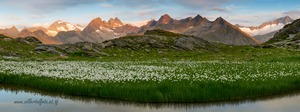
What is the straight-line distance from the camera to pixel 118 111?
17.4m

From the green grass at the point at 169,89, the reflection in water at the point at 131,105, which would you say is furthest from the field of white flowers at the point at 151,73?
the reflection in water at the point at 131,105

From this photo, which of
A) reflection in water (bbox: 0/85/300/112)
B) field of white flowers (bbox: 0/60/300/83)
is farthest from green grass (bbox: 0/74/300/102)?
field of white flowers (bbox: 0/60/300/83)

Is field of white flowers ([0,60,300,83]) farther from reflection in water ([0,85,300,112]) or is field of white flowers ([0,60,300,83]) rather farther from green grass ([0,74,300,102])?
reflection in water ([0,85,300,112])

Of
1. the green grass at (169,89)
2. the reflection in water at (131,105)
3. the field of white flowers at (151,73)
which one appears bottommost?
the reflection in water at (131,105)

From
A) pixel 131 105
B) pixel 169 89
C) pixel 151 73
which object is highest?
pixel 151 73

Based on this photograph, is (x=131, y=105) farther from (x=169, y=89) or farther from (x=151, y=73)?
(x=151, y=73)

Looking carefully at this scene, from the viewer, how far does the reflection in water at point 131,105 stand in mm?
17844

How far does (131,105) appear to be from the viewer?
1853 centimetres

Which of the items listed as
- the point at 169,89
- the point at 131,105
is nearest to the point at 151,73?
the point at 169,89

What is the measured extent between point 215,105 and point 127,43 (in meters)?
75.7

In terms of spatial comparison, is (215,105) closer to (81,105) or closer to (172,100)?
(172,100)

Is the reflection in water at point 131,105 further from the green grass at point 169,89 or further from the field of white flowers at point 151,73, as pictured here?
the field of white flowers at point 151,73

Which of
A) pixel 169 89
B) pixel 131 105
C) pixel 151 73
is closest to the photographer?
pixel 131 105

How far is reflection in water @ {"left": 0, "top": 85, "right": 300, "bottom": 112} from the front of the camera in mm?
17844
